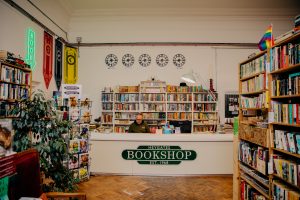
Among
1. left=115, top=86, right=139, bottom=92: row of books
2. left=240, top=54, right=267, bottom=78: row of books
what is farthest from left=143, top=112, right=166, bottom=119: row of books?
left=240, top=54, right=267, bottom=78: row of books

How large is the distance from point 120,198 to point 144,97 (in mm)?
3993

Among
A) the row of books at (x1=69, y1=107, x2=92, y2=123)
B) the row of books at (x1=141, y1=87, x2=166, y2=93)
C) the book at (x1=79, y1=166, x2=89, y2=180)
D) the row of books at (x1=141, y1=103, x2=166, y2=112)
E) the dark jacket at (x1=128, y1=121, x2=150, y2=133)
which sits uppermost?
the row of books at (x1=141, y1=87, x2=166, y2=93)

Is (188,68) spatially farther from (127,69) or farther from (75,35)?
(75,35)

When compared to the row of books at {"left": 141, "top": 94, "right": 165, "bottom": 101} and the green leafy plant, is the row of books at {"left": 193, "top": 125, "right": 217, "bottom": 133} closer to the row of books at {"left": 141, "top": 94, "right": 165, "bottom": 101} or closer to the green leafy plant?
the row of books at {"left": 141, "top": 94, "right": 165, "bottom": 101}

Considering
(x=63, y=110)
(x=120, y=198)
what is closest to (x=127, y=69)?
(x=63, y=110)

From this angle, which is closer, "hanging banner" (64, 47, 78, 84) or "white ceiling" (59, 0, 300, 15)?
"white ceiling" (59, 0, 300, 15)

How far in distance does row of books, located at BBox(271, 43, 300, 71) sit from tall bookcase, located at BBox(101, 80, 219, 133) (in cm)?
445

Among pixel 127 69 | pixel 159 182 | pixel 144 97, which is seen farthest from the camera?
pixel 127 69

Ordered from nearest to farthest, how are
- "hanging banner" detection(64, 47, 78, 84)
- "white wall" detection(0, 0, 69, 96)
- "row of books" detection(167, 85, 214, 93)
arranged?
"white wall" detection(0, 0, 69, 96)
"row of books" detection(167, 85, 214, 93)
"hanging banner" detection(64, 47, 78, 84)

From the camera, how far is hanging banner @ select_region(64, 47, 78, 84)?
7.34m

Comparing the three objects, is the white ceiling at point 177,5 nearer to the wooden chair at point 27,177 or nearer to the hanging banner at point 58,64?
the hanging banner at point 58,64

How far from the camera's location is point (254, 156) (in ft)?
10.1

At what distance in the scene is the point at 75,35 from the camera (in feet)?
24.9

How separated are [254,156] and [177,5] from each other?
5423 mm
